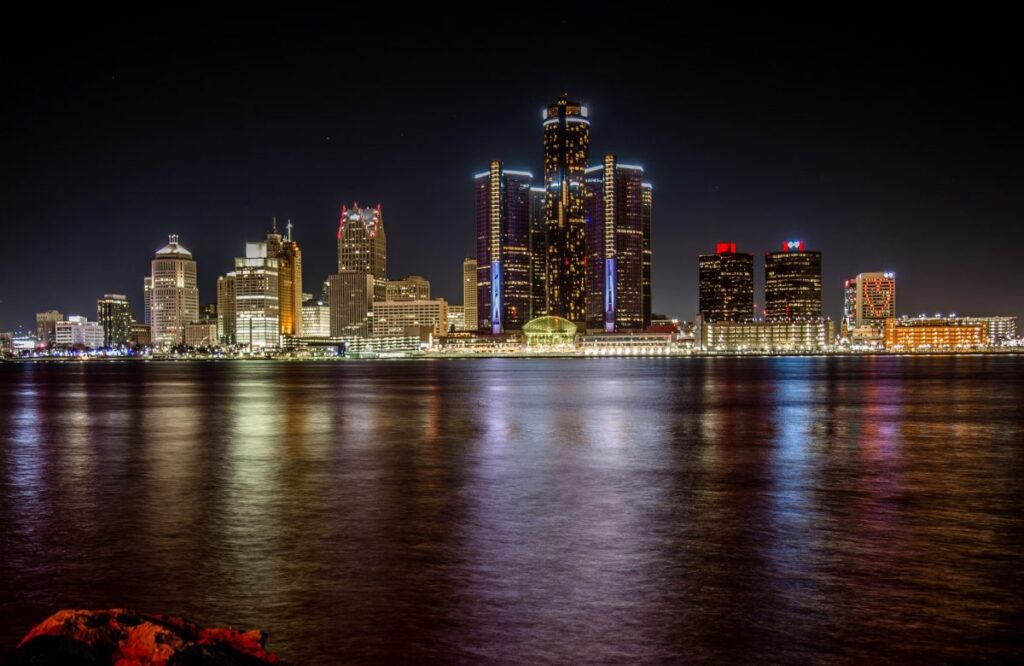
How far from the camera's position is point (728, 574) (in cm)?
1409

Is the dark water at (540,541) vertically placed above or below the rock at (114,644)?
below

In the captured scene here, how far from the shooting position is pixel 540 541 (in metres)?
16.8

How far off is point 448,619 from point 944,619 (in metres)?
7.01

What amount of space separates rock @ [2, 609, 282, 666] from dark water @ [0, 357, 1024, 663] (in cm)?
365

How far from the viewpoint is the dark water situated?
11125 millimetres

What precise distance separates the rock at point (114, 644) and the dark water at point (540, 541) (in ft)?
12.0

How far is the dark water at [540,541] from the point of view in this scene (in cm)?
1112

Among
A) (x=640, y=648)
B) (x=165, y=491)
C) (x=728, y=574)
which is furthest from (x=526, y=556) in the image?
(x=165, y=491)

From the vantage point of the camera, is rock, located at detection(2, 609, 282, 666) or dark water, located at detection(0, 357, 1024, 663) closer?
rock, located at detection(2, 609, 282, 666)

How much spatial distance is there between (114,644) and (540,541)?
1087cm

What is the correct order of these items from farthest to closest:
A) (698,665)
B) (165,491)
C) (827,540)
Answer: (165,491) < (827,540) < (698,665)

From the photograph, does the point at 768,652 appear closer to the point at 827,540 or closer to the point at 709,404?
the point at 827,540

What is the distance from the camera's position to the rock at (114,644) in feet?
21.2

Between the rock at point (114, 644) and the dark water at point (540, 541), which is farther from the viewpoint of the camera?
the dark water at point (540, 541)
